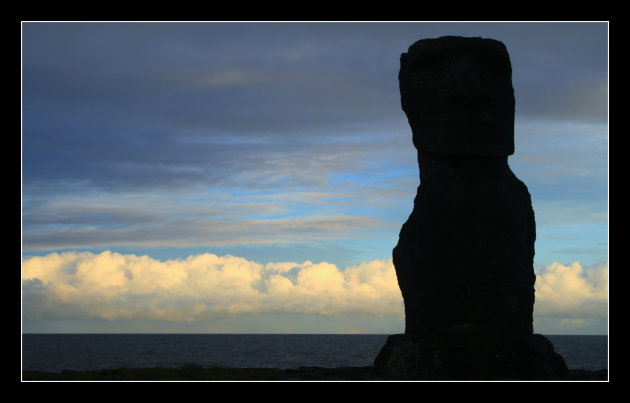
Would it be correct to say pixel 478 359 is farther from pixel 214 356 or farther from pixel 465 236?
pixel 214 356

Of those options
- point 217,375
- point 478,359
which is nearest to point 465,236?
point 478,359

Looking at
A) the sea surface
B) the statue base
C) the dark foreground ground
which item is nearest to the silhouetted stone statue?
the statue base

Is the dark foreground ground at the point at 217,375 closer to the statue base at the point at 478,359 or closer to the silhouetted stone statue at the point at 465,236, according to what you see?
the statue base at the point at 478,359

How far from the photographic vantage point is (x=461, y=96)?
17906mm

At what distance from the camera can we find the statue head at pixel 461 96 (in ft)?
59.2

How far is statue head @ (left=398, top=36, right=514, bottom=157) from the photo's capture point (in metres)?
18.0

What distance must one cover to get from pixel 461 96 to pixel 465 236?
3.05m

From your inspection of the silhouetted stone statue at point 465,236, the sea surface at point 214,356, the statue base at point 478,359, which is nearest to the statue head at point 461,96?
the silhouetted stone statue at point 465,236

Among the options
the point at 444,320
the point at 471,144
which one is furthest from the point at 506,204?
the point at 444,320

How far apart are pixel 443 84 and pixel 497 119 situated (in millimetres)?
1443

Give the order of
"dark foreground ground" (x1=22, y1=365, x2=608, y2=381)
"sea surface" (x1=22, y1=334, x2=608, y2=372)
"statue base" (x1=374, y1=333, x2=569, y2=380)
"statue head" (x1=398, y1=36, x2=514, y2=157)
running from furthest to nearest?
"sea surface" (x1=22, y1=334, x2=608, y2=372), "statue head" (x1=398, y1=36, x2=514, y2=157), "dark foreground ground" (x1=22, y1=365, x2=608, y2=381), "statue base" (x1=374, y1=333, x2=569, y2=380)

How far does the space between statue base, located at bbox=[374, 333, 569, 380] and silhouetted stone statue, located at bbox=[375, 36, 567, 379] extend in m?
0.02

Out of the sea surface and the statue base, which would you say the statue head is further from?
the sea surface

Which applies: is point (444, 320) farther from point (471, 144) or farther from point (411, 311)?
point (471, 144)
